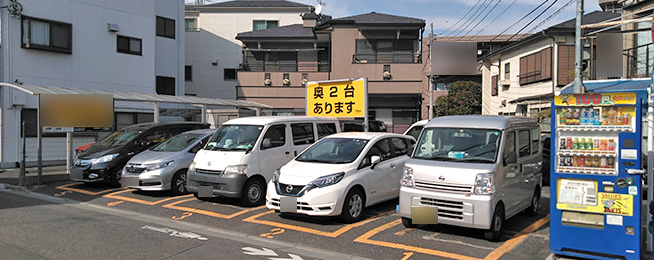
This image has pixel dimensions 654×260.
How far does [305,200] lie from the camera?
6.82m

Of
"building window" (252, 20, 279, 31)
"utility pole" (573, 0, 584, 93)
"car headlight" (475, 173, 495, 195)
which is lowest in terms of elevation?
"car headlight" (475, 173, 495, 195)

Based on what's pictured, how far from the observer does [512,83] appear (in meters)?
23.8

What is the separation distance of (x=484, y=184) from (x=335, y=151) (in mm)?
2756

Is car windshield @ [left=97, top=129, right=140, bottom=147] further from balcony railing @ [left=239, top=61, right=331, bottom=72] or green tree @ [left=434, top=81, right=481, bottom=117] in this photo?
green tree @ [left=434, top=81, right=481, bottom=117]

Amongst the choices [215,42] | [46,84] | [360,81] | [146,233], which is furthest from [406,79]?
[146,233]

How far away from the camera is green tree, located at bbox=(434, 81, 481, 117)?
34156 mm

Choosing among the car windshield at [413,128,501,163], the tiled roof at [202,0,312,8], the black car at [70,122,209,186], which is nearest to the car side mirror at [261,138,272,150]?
the car windshield at [413,128,501,163]

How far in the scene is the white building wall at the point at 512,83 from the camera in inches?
805

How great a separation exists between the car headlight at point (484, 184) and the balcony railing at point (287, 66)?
18563 mm

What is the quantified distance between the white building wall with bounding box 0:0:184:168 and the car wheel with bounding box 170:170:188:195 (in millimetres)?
8914

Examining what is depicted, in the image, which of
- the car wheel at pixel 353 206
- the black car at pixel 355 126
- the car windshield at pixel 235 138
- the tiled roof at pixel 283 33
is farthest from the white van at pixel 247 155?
the tiled roof at pixel 283 33

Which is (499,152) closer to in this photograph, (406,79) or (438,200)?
(438,200)

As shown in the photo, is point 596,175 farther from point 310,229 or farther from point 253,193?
point 253,193

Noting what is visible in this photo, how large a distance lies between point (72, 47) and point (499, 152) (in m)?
16.7
